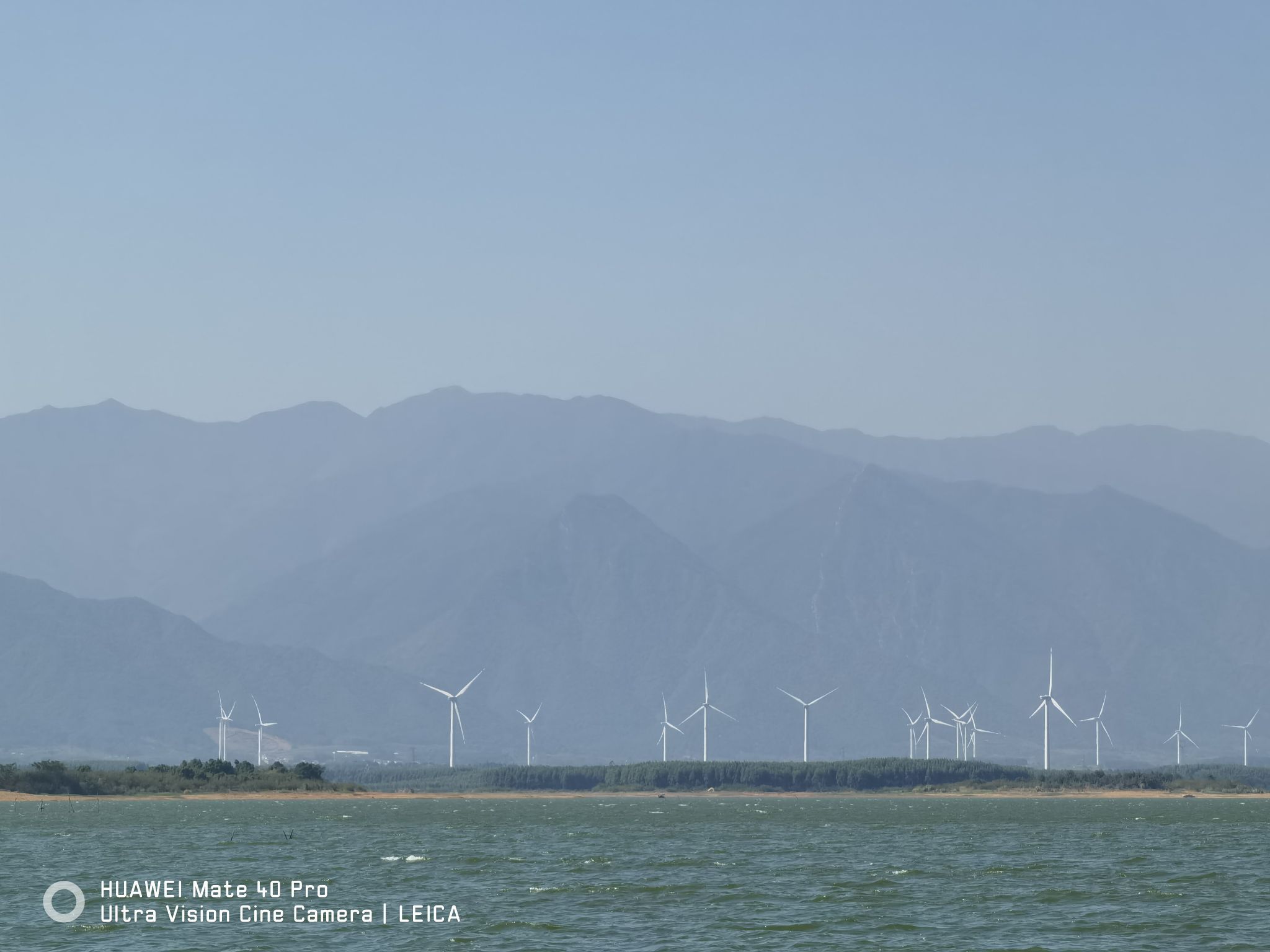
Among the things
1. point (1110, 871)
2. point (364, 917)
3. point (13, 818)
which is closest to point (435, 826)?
point (13, 818)

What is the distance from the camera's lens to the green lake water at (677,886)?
243ft

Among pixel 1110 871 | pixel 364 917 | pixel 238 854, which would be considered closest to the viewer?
pixel 364 917

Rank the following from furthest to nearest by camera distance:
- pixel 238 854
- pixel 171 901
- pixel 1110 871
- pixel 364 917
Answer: pixel 238 854, pixel 1110 871, pixel 171 901, pixel 364 917

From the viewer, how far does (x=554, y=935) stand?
7444 cm

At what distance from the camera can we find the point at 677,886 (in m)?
93.5

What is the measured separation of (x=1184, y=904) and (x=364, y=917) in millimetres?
35157

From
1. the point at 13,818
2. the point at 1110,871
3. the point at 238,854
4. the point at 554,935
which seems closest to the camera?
the point at 554,935

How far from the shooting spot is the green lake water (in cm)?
7406

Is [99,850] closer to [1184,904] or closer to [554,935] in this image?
[554,935]

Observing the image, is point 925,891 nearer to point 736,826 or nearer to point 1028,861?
point 1028,861

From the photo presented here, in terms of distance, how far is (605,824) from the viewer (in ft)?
571

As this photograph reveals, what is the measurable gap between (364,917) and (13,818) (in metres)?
120

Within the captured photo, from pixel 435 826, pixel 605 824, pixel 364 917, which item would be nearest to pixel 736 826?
pixel 605 824

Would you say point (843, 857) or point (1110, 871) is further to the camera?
point (843, 857)
